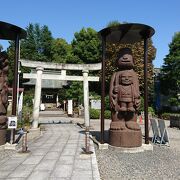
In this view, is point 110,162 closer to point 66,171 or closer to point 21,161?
point 66,171

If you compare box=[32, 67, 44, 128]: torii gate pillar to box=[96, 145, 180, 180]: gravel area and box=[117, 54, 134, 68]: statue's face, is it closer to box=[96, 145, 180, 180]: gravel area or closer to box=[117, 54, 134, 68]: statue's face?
box=[96, 145, 180, 180]: gravel area

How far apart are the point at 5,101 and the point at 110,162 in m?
4.97

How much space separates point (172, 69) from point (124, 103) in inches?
984

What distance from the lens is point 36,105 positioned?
17.0m

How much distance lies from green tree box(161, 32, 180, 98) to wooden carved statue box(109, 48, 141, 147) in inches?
931

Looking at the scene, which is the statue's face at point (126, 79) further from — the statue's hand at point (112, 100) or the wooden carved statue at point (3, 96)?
the wooden carved statue at point (3, 96)

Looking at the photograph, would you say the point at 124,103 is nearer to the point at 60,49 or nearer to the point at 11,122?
the point at 11,122

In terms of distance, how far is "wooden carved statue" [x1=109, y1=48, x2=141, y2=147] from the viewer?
9922 mm

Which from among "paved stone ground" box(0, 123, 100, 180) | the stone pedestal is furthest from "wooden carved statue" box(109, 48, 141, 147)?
"paved stone ground" box(0, 123, 100, 180)

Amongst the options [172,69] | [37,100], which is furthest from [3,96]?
[172,69]

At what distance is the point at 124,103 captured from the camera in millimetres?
10070

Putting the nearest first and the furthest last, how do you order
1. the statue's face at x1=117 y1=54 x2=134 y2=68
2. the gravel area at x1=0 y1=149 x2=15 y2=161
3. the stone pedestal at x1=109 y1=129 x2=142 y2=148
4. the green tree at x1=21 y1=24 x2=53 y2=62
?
the gravel area at x1=0 y1=149 x2=15 y2=161, the stone pedestal at x1=109 y1=129 x2=142 y2=148, the statue's face at x1=117 y1=54 x2=134 y2=68, the green tree at x1=21 y1=24 x2=53 y2=62

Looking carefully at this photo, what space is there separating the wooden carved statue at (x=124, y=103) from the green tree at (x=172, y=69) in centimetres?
2366

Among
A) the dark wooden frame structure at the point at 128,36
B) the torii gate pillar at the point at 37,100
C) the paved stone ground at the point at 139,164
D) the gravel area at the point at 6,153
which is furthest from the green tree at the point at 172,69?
the gravel area at the point at 6,153
